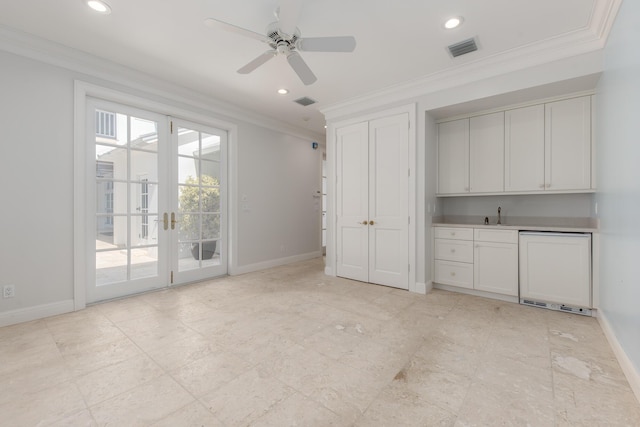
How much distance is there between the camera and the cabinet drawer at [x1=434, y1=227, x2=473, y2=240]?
353cm

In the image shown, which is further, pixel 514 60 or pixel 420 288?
pixel 420 288

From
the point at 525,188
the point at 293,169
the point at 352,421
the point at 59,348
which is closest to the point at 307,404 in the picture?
the point at 352,421

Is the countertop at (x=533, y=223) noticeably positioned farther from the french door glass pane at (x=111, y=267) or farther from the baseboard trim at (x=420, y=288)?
the french door glass pane at (x=111, y=267)

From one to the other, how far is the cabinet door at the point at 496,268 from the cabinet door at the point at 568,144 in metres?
0.88

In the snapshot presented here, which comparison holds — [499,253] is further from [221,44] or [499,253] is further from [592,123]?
[221,44]

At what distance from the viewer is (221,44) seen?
2775 mm

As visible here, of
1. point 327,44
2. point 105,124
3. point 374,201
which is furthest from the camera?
point 374,201

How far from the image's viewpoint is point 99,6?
2.25 metres

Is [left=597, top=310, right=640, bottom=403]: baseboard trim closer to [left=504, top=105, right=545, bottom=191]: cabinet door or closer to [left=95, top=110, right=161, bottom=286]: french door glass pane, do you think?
[left=504, top=105, right=545, bottom=191]: cabinet door

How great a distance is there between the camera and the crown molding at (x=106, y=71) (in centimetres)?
263

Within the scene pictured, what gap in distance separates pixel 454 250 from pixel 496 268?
1.63 feet

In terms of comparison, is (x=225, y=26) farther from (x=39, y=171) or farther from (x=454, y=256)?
(x=454, y=256)

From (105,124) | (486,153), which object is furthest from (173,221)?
(486,153)

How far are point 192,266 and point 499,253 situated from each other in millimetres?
4053
